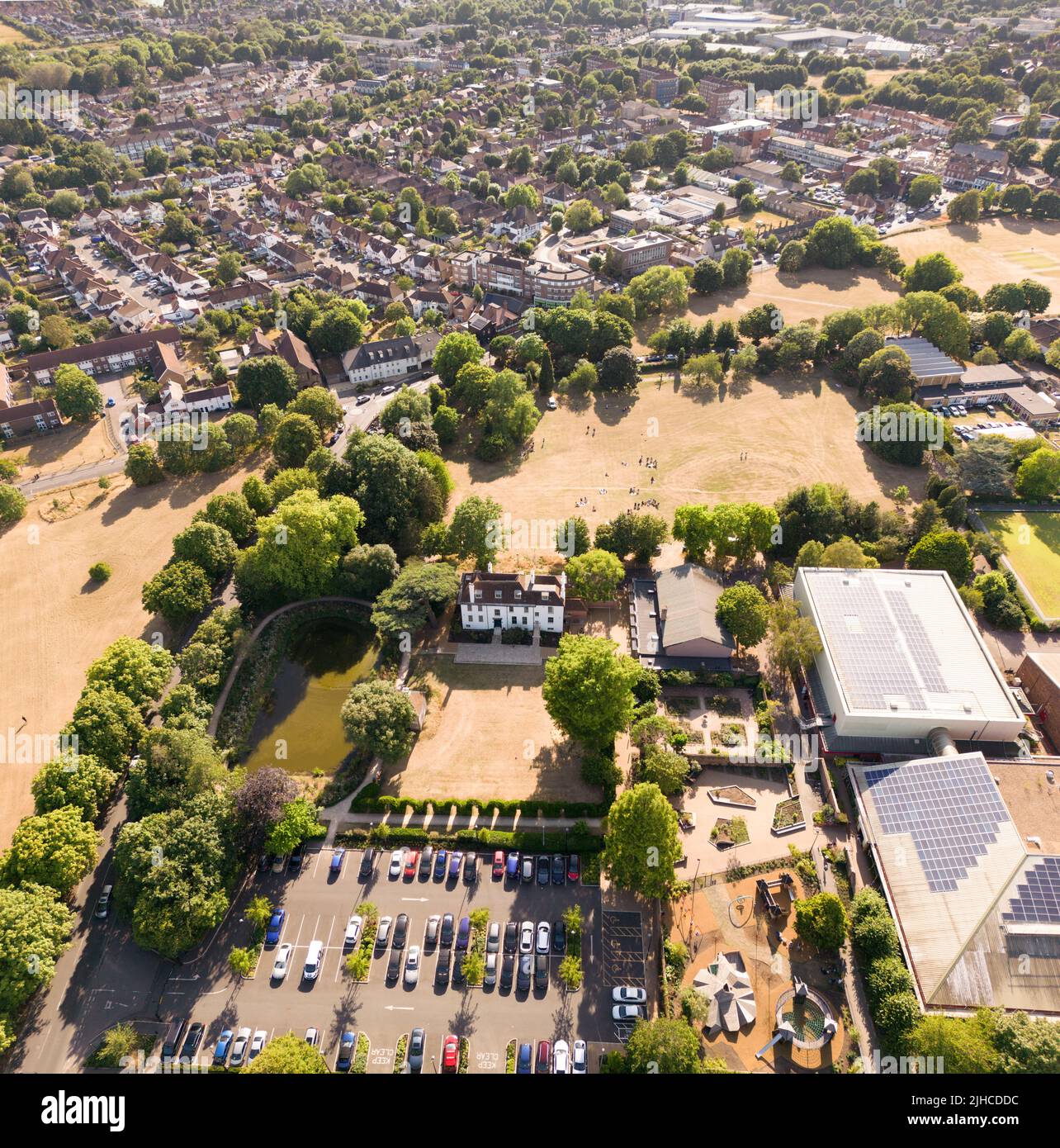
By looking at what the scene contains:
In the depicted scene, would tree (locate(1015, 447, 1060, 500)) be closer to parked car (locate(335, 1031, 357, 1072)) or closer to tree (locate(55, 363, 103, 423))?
parked car (locate(335, 1031, 357, 1072))

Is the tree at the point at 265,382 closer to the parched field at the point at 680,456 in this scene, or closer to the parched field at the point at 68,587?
the parched field at the point at 68,587

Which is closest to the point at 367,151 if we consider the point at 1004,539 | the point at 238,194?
the point at 238,194

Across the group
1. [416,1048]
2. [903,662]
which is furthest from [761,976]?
[903,662]

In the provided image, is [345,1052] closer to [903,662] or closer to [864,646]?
[864,646]

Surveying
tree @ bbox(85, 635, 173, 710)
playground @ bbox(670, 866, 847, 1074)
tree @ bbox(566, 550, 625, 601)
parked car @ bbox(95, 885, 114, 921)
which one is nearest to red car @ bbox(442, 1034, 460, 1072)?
playground @ bbox(670, 866, 847, 1074)

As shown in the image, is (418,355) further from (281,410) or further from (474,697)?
(474,697)

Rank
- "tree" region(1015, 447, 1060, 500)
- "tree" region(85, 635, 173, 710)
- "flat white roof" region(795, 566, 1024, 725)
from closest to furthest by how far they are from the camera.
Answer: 1. "flat white roof" region(795, 566, 1024, 725)
2. "tree" region(85, 635, 173, 710)
3. "tree" region(1015, 447, 1060, 500)
